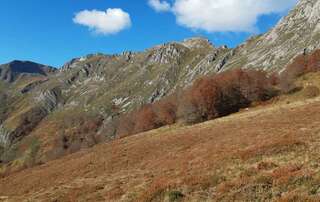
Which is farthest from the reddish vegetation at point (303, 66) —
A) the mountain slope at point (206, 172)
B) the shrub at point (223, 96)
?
the mountain slope at point (206, 172)

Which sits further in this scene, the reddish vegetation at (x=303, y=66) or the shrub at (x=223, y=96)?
the reddish vegetation at (x=303, y=66)

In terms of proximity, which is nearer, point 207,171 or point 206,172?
point 206,172

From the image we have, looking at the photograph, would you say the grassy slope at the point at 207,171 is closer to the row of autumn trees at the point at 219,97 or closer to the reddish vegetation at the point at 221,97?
the reddish vegetation at the point at 221,97

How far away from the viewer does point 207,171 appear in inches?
1028

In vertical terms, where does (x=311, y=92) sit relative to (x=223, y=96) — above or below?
below

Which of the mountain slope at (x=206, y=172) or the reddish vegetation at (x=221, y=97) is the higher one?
the reddish vegetation at (x=221, y=97)

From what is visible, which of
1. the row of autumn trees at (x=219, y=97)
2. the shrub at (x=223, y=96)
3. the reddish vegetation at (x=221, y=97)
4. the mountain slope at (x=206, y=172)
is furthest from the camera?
the row of autumn trees at (x=219, y=97)

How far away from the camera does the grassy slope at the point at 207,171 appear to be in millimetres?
19453

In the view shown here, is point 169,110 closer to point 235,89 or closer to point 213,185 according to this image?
point 235,89

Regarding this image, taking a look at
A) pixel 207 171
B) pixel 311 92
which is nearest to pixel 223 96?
pixel 311 92

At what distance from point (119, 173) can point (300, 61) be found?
116 m

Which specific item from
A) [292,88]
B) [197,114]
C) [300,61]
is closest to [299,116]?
[197,114]

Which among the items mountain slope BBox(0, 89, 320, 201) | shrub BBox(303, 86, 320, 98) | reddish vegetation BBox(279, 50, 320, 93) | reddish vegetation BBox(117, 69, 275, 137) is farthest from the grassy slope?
reddish vegetation BBox(279, 50, 320, 93)

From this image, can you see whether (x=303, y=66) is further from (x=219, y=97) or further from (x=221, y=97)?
(x=219, y=97)
